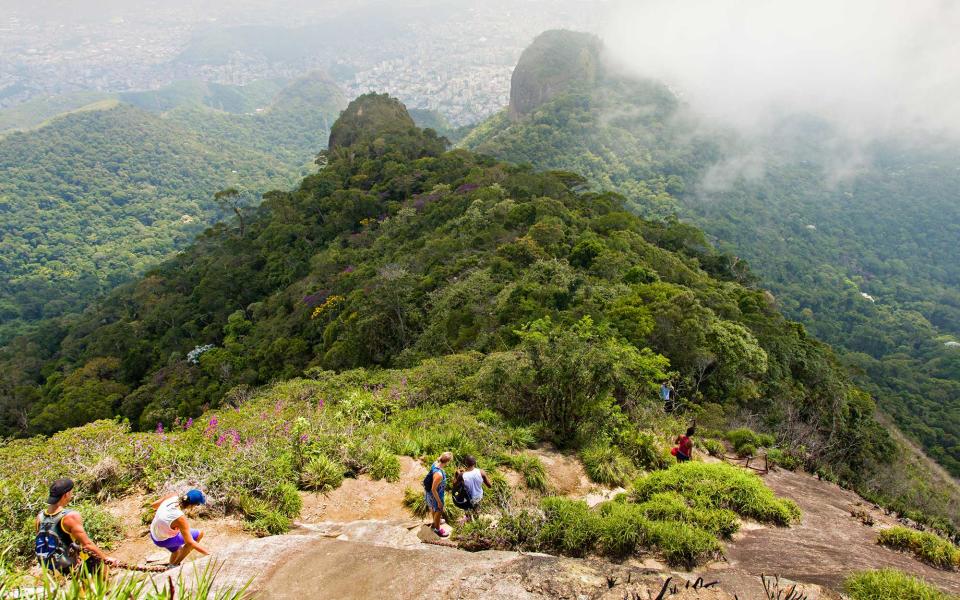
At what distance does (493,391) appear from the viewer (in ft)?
45.4

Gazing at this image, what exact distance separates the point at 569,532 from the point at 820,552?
4141mm

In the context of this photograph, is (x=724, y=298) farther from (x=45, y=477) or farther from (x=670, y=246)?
(x=45, y=477)

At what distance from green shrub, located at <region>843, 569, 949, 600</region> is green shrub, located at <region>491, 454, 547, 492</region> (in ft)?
17.0

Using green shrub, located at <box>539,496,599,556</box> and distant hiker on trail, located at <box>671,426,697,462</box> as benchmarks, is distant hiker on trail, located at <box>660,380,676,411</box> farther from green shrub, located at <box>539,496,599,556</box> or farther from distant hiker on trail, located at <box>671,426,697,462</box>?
green shrub, located at <box>539,496,599,556</box>

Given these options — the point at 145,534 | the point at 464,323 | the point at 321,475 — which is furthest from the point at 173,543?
the point at 464,323

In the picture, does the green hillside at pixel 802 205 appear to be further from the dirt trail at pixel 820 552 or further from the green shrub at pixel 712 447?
the dirt trail at pixel 820 552

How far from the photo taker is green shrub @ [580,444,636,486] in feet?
35.2

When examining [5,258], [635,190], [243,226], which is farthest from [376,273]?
[5,258]

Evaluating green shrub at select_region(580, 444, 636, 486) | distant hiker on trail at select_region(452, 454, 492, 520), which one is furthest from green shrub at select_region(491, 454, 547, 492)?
distant hiker on trail at select_region(452, 454, 492, 520)

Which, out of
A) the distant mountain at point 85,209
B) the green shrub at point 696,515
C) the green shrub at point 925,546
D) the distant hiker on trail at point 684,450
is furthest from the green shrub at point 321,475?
the distant mountain at point 85,209

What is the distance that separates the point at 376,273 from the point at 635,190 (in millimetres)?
97576

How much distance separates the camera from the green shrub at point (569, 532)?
7.16 meters

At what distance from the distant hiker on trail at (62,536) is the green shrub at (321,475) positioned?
3.50 meters

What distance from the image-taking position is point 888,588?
5.84 metres
